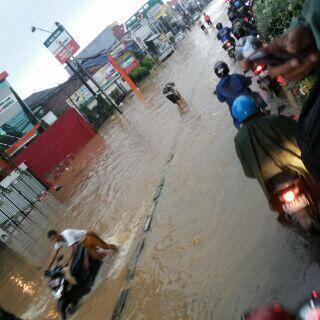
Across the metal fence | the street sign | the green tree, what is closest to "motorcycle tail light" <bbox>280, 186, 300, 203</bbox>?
the green tree

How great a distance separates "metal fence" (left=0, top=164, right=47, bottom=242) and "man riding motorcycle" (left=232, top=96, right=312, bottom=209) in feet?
47.7

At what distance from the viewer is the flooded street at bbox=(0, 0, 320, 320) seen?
15.2 ft

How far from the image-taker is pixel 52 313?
25.1ft

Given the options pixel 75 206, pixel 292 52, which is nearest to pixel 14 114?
pixel 75 206

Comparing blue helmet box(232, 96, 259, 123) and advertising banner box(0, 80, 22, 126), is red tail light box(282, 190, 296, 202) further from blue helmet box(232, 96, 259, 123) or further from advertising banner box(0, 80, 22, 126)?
advertising banner box(0, 80, 22, 126)

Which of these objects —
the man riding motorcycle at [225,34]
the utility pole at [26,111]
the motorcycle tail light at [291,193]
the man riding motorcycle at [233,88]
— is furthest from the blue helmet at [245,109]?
the utility pole at [26,111]

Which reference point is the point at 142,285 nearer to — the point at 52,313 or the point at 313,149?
the point at 52,313

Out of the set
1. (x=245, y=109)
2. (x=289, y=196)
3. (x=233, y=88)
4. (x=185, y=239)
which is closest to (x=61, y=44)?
(x=233, y=88)

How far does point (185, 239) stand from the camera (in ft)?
21.5

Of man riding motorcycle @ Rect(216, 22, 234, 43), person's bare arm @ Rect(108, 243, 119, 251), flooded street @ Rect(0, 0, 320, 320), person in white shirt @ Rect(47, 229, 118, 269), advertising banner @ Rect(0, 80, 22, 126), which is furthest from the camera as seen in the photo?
advertising banner @ Rect(0, 80, 22, 126)

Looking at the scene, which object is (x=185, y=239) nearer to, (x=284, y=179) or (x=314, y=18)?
(x=284, y=179)

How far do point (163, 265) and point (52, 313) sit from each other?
291 centimetres

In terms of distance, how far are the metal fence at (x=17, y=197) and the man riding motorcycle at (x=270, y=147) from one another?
14532 mm

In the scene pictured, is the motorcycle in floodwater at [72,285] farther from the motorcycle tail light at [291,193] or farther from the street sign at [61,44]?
the street sign at [61,44]
